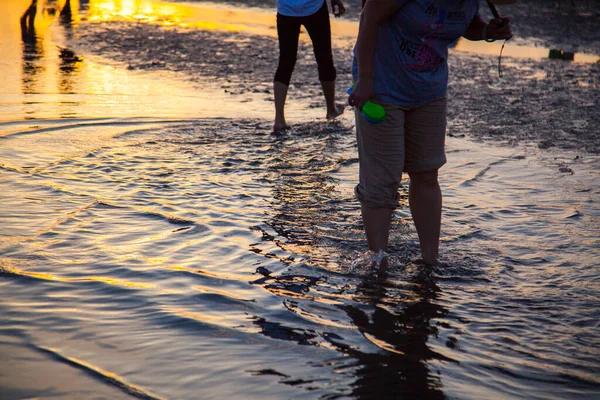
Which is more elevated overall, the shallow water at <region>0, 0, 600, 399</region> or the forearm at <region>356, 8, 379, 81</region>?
the forearm at <region>356, 8, 379, 81</region>

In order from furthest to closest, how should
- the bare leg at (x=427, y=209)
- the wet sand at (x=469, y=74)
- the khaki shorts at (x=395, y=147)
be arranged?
the wet sand at (x=469, y=74) < the bare leg at (x=427, y=209) < the khaki shorts at (x=395, y=147)

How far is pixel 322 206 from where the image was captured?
17.0ft

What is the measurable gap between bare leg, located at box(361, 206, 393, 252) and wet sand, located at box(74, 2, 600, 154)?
3.43 metres

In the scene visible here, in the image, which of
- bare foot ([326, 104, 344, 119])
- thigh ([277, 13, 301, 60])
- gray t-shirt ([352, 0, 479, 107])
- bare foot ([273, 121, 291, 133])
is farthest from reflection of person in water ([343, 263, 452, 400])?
bare foot ([326, 104, 344, 119])

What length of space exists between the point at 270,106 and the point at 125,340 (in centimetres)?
A: 562

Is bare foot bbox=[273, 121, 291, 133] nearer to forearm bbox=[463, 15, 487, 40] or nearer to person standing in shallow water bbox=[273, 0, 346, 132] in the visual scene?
person standing in shallow water bbox=[273, 0, 346, 132]

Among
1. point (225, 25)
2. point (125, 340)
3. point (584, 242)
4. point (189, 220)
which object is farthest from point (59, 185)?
Result: point (225, 25)

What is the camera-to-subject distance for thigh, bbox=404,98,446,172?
3871mm

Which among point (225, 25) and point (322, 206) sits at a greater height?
point (225, 25)

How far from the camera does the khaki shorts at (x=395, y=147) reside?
3.83 m

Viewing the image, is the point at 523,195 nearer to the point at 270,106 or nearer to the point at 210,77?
the point at 270,106

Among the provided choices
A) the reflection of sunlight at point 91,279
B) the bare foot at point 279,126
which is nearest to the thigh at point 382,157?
the reflection of sunlight at point 91,279

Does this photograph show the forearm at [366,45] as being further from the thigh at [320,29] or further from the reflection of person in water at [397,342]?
the thigh at [320,29]

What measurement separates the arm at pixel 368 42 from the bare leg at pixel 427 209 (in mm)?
576
